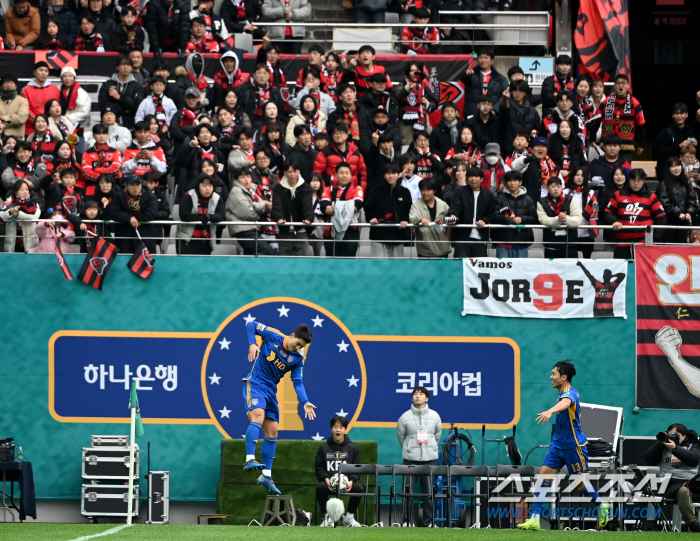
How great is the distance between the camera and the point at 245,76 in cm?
2022

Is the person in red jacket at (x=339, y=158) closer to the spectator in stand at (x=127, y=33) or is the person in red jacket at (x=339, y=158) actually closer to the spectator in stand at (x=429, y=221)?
the spectator in stand at (x=429, y=221)

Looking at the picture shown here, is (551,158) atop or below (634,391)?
atop

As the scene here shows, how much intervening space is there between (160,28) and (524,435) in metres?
10.4

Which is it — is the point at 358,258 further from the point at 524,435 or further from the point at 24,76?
the point at 24,76

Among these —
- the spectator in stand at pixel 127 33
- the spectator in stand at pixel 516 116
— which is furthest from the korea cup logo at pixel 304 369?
the spectator in stand at pixel 127 33

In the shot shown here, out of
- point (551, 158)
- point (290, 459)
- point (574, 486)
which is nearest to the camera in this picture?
point (574, 486)

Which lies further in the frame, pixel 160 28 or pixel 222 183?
pixel 160 28

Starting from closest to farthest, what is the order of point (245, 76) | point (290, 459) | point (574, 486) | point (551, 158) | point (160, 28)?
point (574, 486) → point (290, 459) → point (551, 158) → point (245, 76) → point (160, 28)

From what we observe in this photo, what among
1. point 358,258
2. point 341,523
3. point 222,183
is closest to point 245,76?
point 222,183

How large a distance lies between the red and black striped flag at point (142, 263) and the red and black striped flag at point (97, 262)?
0.29 meters

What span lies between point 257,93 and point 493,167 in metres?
4.39

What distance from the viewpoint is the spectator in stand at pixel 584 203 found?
58.0 ft

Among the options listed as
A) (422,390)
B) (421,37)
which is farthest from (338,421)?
(421,37)

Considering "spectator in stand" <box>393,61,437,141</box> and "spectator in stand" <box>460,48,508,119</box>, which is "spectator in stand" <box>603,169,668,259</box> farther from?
"spectator in stand" <box>393,61,437,141</box>
